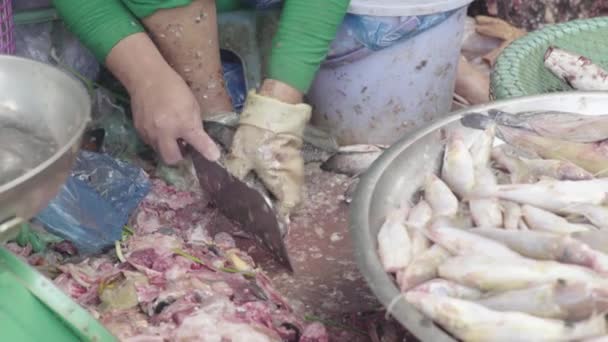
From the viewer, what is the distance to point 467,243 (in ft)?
5.84

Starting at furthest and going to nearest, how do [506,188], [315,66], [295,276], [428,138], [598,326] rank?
[315,66], [295,276], [428,138], [506,188], [598,326]

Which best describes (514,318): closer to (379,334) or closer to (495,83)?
(379,334)

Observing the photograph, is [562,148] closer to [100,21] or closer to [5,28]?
[100,21]

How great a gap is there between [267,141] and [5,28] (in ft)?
2.98

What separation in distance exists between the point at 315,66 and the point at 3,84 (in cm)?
130

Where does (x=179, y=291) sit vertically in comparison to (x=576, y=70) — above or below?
below

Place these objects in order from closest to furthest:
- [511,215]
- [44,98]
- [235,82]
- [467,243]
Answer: [44,98] → [467,243] → [511,215] → [235,82]

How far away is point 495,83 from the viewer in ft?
8.54

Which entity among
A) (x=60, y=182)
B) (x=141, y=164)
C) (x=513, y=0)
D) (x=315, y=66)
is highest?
(x=60, y=182)

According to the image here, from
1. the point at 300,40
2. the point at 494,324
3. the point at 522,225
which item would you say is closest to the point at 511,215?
the point at 522,225

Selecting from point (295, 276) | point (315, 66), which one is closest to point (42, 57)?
point (315, 66)

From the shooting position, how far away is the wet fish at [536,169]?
2.00 meters

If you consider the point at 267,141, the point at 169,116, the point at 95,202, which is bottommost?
the point at 95,202

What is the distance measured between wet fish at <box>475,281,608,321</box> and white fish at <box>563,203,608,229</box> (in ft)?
0.93
